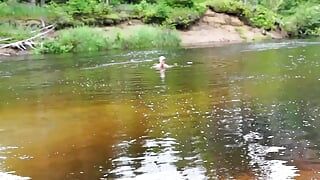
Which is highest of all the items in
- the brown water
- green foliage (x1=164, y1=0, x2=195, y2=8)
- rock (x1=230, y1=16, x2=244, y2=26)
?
green foliage (x1=164, y1=0, x2=195, y2=8)

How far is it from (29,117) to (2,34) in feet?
94.3

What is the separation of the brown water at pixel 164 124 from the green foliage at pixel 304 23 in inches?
1185

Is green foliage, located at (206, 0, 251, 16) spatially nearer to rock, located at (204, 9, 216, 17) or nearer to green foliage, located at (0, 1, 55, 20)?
rock, located at (204, 9, 216, 17)

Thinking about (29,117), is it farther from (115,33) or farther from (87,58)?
(115,33)

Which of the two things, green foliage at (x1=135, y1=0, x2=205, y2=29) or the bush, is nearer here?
the bush

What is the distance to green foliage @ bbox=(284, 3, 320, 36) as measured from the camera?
183ft

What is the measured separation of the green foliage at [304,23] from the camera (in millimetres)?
55906

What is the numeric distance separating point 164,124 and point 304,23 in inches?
1766

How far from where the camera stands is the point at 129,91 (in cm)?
2053

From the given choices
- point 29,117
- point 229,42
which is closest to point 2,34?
point 229,42

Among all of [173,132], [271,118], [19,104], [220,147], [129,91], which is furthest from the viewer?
[129,91]

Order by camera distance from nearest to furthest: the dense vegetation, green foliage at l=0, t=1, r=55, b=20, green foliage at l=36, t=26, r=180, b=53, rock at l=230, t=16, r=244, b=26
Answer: green foliage at l=36, t=26, r=180, b=53
the dense vegetation
green foliage at l=0, t=1, r=55, b=20
rock at l=230, t=16, r=244, b=26

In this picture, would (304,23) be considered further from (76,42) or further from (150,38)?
(76,42)

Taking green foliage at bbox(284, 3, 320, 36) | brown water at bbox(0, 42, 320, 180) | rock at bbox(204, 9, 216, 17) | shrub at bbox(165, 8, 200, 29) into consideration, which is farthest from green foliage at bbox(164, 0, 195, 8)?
brown water at bbox(0, 42, 320, 180)
